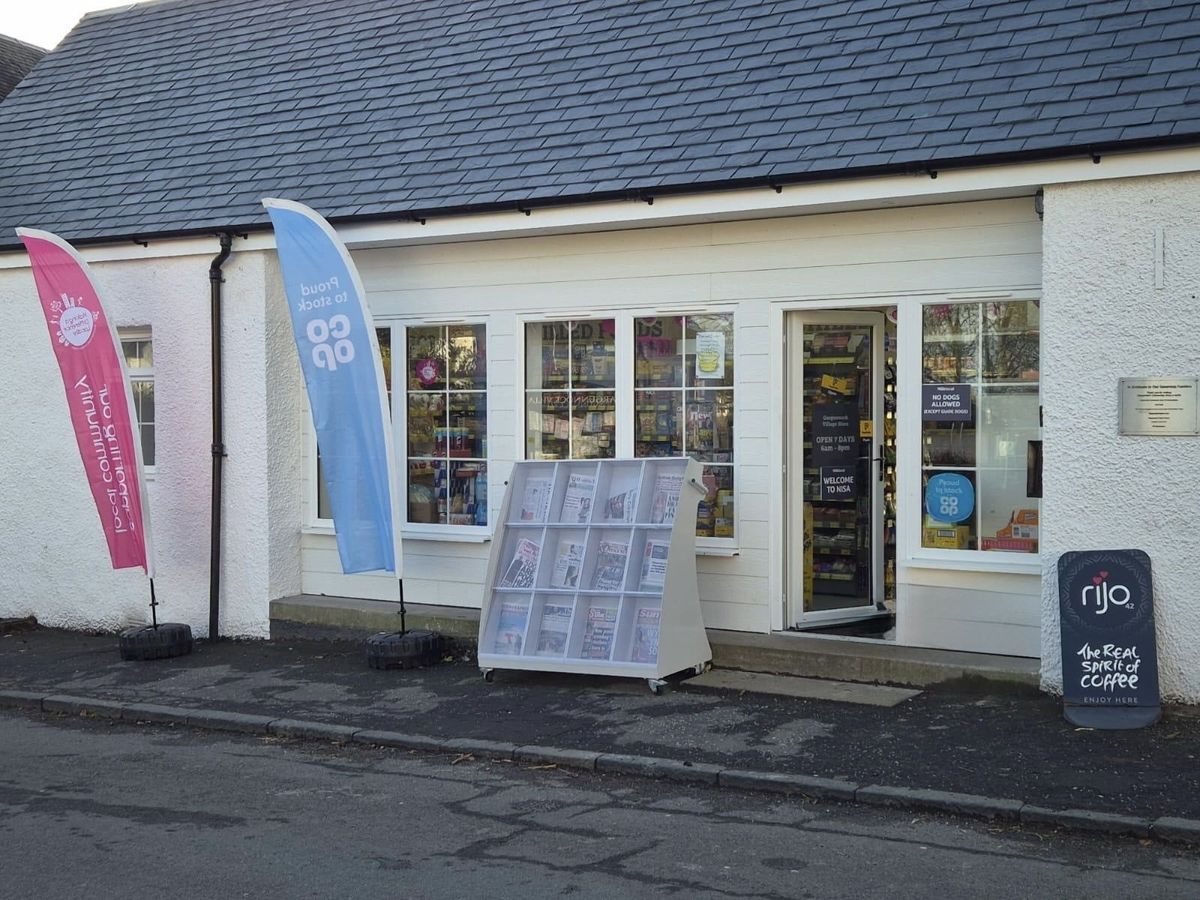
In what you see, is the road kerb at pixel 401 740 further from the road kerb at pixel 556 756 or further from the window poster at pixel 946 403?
the window poster at pixel 946 403

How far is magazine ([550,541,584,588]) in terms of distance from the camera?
9.57 meters

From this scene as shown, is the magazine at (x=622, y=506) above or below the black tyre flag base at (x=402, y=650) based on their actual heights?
above

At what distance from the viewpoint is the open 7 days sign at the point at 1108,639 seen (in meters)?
7.99

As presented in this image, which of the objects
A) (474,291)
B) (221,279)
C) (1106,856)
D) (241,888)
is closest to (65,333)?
(221,279)

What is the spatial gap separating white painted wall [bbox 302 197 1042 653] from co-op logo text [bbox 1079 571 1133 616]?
0.77m

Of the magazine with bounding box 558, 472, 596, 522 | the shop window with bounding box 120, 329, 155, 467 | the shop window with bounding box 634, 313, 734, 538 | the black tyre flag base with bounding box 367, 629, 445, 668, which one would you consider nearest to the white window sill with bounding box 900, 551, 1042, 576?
the shop window with bounding box 634, 313, 734, 538

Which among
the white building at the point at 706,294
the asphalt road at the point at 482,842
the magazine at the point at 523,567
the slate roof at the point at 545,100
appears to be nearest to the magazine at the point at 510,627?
the magazine at the point at 523,567

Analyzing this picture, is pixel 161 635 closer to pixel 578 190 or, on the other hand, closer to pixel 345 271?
pixel 345 271

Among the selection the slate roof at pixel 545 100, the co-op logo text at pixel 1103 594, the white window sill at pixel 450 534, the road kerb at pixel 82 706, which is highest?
the slate roof at pixel 545 100

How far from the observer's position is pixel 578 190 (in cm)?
997

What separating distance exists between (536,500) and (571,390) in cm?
126

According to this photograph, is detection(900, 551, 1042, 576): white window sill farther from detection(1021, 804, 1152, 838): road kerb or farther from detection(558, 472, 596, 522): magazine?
detection(1021, 804, 1152, 838): road kerb

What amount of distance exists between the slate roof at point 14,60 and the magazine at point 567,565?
14.0 metres

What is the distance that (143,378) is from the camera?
1273 cm
